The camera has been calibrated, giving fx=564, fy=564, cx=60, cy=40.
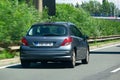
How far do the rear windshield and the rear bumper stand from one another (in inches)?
26.4

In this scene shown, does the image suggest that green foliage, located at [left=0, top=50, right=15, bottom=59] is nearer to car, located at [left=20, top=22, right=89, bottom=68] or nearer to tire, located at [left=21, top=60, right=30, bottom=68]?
tire, located at [left=21, top=60, right=30, bottom=68]

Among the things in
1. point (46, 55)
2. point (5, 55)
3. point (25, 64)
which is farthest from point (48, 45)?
point (5, 55)

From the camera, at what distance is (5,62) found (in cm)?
2036

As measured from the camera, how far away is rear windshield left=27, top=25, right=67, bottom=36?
61.8 ft

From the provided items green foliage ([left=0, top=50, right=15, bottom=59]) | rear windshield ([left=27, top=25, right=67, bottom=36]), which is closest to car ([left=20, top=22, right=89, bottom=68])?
rear windshield ([left=27, top=25, right=67, bottom=36])

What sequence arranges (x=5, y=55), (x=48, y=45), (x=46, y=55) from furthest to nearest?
(x=5, y=55), (x=48, y=45), (x=46, y=55)

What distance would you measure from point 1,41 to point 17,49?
1576 millimetres

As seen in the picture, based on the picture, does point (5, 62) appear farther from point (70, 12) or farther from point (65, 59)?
point (70, 12)

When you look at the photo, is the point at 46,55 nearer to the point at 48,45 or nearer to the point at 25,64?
the point at 48,45

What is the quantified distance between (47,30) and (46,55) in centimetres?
105

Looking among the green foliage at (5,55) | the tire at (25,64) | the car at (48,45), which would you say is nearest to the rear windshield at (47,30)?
the car at (48,45)

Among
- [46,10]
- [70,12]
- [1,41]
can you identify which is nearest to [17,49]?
[1,41]

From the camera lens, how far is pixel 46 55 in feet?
60.3

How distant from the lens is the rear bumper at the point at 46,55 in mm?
18406
